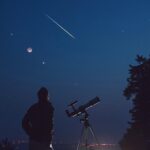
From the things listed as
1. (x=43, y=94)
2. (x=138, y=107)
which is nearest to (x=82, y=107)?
(x=43, y=94)

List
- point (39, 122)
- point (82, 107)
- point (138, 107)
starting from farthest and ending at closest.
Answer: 1. point (138, 107)
2. point (82, 107)
3. point (39, 122)

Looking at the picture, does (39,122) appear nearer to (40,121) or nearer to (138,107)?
(40,121)

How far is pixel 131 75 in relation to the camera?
78.4ft

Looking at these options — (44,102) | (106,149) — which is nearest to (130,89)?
(106,149)

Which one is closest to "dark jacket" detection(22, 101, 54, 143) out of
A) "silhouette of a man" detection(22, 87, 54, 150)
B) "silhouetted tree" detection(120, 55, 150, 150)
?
"silhouette of a man" detection(22, 87, 54, 150)

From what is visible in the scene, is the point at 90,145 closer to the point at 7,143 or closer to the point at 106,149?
the point at 106,149

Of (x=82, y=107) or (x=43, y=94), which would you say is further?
(x=82, y=107)

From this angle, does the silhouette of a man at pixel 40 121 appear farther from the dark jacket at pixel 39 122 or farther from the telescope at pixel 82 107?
the telescope at pixel 82 107

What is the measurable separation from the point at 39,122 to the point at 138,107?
15927 mm

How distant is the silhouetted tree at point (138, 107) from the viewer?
2134 centimetres

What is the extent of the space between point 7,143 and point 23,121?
684 cm

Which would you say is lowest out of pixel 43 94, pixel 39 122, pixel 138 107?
pixel 39 122

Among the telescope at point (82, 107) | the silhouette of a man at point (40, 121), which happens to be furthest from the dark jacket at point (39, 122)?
the telescope at point (82, 107)

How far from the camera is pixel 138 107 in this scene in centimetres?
2238
